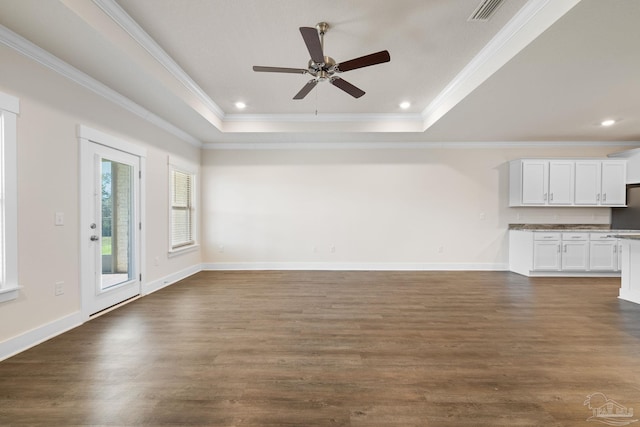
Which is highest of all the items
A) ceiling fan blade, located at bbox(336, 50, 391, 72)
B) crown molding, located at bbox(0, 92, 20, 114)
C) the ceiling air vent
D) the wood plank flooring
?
the ceiling air vent

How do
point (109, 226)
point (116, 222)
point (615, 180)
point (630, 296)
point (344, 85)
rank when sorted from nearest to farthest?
point (344, 85), point (109, 226), point (116, 222), point (630, 296), point (615, 180)

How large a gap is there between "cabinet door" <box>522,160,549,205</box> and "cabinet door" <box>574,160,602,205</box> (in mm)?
601

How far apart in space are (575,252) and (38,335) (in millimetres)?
7929

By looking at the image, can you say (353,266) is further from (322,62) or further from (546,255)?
(322,62)

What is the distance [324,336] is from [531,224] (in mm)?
5497

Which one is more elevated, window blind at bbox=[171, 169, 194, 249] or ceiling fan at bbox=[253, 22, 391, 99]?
ceiling fan at bbox=[253, 22, 391, 99]

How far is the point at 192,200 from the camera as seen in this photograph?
5.63 m

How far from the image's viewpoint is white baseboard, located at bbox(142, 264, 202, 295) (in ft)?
13.7

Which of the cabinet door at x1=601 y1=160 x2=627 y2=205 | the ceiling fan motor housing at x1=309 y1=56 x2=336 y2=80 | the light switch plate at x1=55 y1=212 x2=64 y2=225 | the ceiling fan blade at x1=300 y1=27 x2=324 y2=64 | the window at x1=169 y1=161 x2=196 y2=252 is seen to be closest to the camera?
the ceiling fan blade at x1=300 y1=27 x2=324 y2=64

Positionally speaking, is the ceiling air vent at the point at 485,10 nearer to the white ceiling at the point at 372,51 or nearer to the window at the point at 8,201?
the white ceiling at the point at 372,51

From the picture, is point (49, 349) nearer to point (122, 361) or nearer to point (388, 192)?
point (122, 361)

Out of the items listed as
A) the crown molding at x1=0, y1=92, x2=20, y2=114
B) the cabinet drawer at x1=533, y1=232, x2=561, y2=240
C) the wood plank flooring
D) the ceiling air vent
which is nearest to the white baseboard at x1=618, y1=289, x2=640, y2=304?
the wood plank flooring

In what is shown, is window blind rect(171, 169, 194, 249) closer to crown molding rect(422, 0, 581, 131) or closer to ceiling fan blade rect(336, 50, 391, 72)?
ceiling fan blade rect(336, 50, 391, 72)

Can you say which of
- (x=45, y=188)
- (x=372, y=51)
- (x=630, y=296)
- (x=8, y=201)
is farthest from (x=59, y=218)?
(x=630, y=296)
